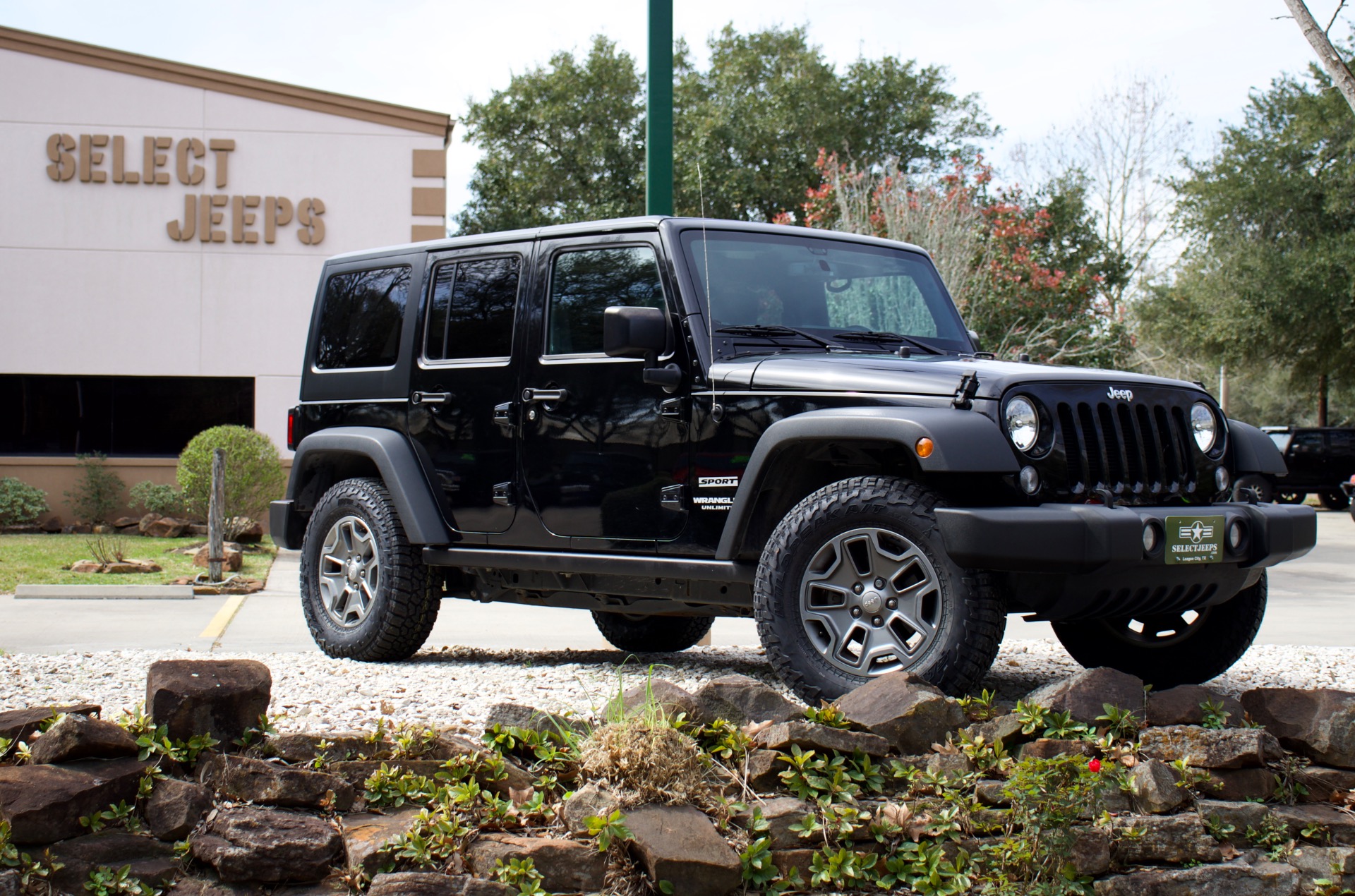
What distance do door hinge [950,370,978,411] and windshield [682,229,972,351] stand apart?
3.76 ft

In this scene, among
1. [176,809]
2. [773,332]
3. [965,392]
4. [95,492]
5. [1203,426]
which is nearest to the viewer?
[176,809]

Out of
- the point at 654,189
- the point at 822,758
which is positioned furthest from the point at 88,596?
the point at 822,758

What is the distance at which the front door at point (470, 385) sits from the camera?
6336 millimetres

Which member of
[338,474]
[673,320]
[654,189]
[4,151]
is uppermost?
[4,151]

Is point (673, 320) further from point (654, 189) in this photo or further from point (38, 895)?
point (38, 895)

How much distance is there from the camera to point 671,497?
5602 mm

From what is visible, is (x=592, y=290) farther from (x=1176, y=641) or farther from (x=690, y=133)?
(x=690, y=133)

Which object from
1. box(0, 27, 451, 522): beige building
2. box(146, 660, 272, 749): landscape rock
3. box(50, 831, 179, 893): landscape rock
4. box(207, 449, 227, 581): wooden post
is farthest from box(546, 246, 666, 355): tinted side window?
box(0, 27, 451, 522): beige building

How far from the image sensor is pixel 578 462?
597 cm

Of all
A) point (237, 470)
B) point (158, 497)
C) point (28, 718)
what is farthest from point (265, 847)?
point (158, 497)

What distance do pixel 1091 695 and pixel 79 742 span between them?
3189mm

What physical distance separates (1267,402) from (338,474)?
242 ft

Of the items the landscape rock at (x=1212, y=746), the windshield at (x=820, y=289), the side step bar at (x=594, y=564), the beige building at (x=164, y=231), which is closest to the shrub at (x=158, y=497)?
the beige building at (x=164, y=231)

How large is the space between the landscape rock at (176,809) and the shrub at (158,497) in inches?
571
